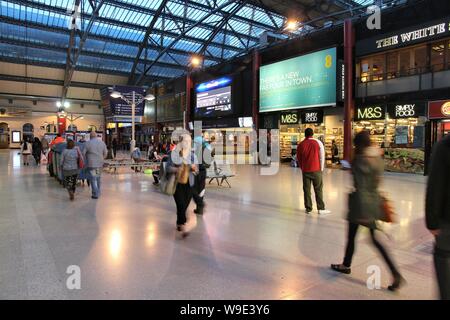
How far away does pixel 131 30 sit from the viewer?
32.7 metres

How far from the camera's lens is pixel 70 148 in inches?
326

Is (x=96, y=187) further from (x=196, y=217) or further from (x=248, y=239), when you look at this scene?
(x=248, y=239)

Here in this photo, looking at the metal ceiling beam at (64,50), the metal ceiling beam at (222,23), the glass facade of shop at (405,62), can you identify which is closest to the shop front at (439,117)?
the glass facade of shop at (405,62)

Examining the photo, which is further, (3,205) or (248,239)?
(3,205)

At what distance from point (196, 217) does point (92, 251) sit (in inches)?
85.6

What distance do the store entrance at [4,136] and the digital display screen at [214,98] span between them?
28.7 m

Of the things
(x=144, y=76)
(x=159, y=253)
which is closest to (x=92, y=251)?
(x=159, y=253)

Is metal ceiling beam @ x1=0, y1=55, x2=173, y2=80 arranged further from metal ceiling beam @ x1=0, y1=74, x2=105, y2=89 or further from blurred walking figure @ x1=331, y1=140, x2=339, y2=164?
blurred walking figure @ x1=331, y1=140, x2=339, y2=164

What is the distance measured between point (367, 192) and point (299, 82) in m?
15.2

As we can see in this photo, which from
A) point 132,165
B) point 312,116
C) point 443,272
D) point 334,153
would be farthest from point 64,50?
point 443,272

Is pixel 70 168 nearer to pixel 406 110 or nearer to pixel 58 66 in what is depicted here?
pixel 406 110

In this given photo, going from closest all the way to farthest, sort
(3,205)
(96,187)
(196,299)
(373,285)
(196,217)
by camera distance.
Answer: (196,299) → (373,285) → (196,217) → (3,205) → (96,187)

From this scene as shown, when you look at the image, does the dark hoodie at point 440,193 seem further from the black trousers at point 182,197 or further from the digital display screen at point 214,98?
the digital display screen at point 214,98

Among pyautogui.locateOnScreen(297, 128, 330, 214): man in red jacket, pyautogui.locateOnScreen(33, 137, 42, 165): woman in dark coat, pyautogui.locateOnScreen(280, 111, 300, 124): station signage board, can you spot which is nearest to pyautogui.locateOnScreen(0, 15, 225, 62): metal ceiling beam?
pyautogui.locateOnScreen(33, 137, 42, 165): woman in dark coat
